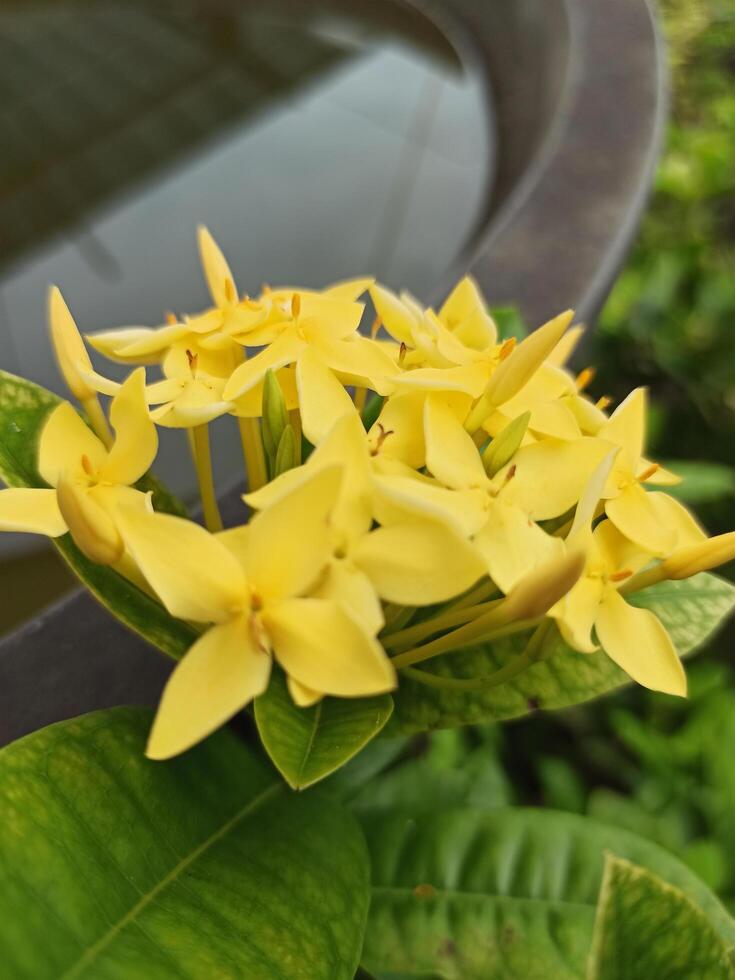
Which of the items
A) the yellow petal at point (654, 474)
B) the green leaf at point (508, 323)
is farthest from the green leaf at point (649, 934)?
the green leaf at point (508, 323)

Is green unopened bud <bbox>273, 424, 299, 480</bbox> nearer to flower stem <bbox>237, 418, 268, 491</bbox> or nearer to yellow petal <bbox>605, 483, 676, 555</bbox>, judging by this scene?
flower stem <bbox>237, 418, 268, 491</bbox>

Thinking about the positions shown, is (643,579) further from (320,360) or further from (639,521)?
(320,360)

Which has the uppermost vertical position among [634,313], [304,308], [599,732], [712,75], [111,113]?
[304,308]

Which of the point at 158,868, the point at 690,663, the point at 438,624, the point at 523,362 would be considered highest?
the point at 523,362

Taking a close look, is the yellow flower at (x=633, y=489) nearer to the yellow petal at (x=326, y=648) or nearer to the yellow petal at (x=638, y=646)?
the yellow petal at (x=638, y=646)

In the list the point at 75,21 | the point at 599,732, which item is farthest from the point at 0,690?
the point at 75,21

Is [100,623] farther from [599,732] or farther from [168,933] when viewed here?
[599,732]

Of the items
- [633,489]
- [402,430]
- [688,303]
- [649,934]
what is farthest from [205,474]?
[688,303]
